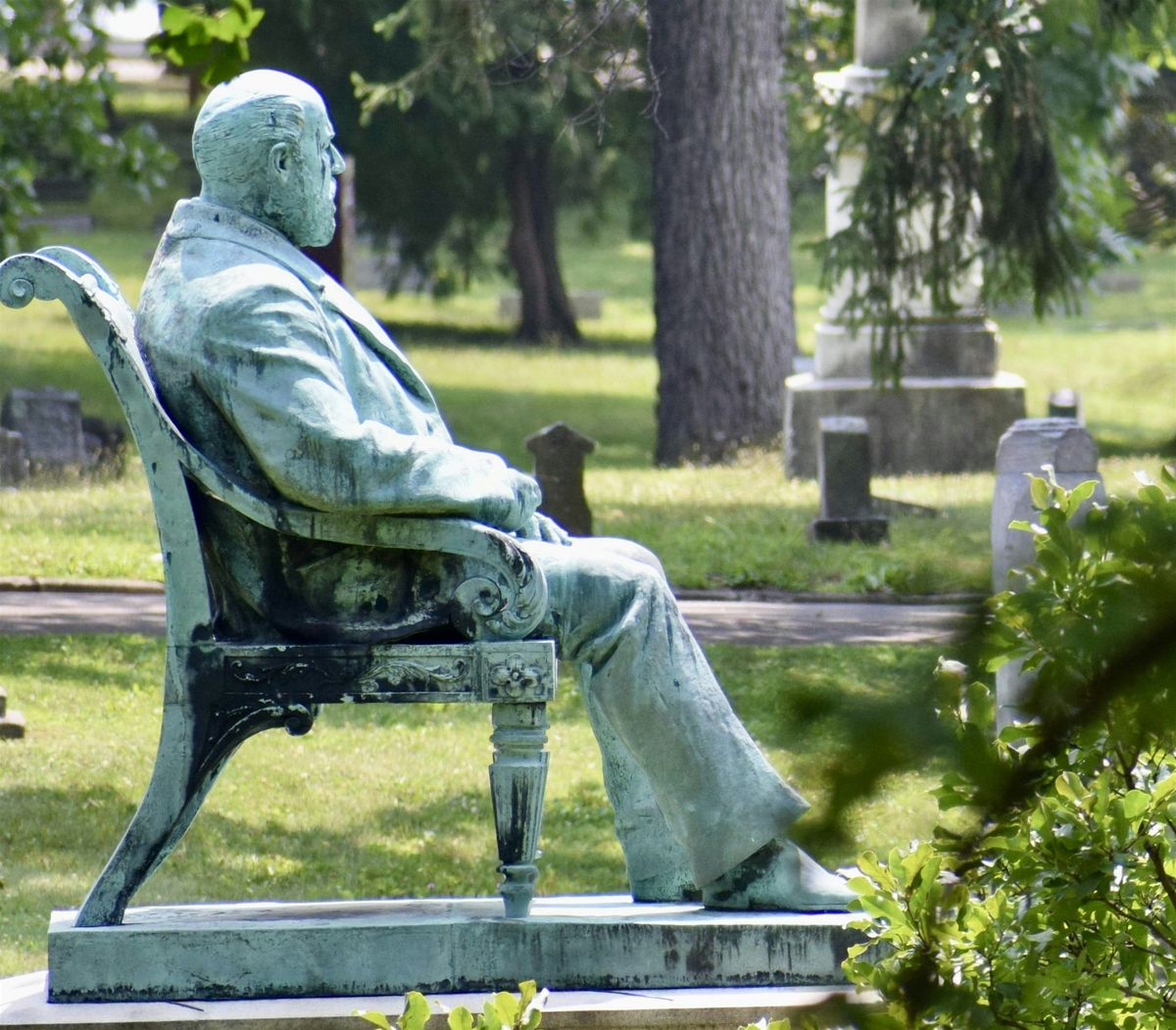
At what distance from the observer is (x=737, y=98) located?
15.6 meters

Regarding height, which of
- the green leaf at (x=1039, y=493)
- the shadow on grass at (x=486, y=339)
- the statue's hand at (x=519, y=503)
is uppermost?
the green leaf at (x=1039, y=493)

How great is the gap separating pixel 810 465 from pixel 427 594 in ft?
35.4

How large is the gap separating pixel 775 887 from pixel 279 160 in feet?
5.80

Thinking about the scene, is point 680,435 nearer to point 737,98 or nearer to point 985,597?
point 737,98

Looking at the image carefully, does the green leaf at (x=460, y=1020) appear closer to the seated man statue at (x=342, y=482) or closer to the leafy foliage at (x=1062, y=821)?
the leafy foliage at (x=1062, y=821)

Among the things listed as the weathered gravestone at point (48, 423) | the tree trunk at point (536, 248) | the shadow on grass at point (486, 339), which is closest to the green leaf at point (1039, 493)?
the weathered gravestone at point (48, 423)

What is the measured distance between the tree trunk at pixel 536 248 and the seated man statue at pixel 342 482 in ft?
79.1

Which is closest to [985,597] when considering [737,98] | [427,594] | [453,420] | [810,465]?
[427,594]

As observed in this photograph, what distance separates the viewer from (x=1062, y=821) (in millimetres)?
2629

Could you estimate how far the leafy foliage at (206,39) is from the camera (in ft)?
12.9

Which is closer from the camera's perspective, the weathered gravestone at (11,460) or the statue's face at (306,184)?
the statue's face at (306,184)

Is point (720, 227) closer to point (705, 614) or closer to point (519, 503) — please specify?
point (705, 614)

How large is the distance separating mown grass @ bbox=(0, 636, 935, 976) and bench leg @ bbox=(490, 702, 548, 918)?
1.24 meters

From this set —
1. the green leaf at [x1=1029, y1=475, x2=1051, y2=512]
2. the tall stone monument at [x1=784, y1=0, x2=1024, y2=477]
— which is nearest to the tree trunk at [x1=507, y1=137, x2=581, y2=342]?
the tall stone monument at [x1=784, y1=0, x2=1024, y2=477]
